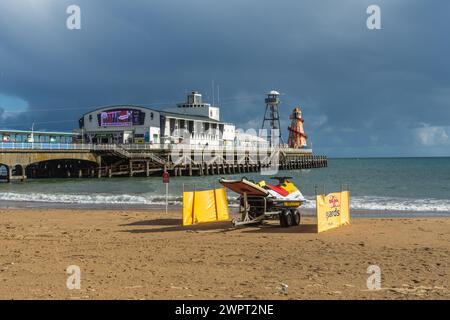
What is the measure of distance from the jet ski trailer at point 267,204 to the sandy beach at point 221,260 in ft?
1.21

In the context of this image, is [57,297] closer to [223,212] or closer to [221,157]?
[223,212]

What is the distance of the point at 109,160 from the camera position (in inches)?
2341

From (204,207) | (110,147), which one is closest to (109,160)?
(110,147)

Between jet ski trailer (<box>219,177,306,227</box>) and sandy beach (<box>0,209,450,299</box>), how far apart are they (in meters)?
0.37

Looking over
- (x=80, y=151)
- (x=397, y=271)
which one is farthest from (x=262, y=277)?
(x=80, y=151)

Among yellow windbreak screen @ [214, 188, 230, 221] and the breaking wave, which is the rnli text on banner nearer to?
yellow windbreak screen @ [214, 188, 230, 221]

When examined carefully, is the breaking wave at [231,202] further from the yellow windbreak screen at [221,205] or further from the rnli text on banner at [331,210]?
the rnli text on banner at [331,210]

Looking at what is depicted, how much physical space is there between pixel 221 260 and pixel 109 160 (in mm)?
50701

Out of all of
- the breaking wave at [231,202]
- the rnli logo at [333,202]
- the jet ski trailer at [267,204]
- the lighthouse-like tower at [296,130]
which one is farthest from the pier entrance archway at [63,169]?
the lighthouse-like tower at [296,130]

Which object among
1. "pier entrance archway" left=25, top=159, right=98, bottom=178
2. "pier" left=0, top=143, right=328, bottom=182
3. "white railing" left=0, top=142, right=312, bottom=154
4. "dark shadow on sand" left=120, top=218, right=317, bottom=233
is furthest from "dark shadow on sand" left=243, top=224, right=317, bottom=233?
"pier entrance archway" left=25, top=159, right=98, bottom=178

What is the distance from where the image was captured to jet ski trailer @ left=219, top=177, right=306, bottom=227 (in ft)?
50.8

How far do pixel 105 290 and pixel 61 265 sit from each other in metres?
2.52

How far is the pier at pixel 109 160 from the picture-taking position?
50.8 m
